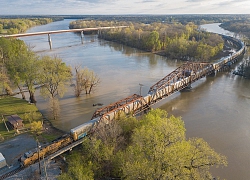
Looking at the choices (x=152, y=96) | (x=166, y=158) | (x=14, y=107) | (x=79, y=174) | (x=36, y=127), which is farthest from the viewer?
(x=152, y=96)

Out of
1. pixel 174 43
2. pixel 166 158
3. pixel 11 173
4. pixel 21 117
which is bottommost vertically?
pixel 11 173

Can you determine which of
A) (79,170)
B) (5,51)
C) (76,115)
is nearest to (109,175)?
(79,170)

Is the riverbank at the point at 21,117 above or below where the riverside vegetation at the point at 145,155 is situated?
below

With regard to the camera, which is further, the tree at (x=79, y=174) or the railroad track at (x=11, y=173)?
the railroad track at (x=11, y=173)

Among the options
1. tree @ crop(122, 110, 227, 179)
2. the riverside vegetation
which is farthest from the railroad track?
tree @ crop(122, 110, 227, 179)

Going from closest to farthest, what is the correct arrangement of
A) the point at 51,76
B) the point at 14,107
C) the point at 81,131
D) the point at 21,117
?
1. the point at 81,131
2. the point at 21,117
3. the point at 14,107
4. the point at 51,76

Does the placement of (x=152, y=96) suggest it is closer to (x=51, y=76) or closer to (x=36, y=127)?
(x=51, y=76)

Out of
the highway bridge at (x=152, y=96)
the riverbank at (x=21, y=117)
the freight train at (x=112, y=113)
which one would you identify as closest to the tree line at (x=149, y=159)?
the freight train at (x=112, y=113)

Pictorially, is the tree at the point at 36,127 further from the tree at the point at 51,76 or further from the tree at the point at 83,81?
the tree at the point at 83,81

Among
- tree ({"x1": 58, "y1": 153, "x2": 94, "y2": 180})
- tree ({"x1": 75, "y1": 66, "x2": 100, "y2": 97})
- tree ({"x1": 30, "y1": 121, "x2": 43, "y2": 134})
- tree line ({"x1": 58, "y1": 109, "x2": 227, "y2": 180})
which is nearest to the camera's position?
tree line ({"x1": 58, "y1": 109, "x2": 227, "y2": 180})

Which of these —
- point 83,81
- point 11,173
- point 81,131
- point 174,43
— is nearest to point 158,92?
point 83,81

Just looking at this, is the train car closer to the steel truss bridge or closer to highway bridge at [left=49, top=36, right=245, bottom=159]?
highway bridge at [left=49, top=36, right=245, bottom=159]

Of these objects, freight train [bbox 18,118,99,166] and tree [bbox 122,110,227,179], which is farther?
freight train [bbox 18,118,99,166]
